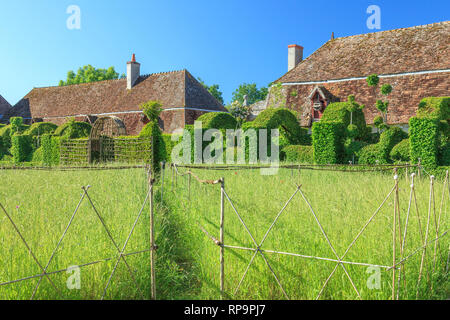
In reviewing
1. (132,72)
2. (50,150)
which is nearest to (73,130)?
(50,150)

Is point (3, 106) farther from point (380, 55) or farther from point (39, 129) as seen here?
point (380, 55)

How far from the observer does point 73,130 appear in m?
27.5

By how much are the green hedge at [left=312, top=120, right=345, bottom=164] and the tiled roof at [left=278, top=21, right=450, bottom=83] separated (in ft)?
26.4

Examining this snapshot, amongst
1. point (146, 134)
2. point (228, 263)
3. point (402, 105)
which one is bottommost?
point (228, 263)

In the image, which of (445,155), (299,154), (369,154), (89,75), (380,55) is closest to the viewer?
(445,155)

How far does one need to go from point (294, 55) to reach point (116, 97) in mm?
16194

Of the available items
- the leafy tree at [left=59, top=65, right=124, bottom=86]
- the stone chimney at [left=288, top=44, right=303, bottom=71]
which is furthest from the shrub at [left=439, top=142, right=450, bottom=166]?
the leafy tree at [left=59, top=65, right=124, bottom=86]

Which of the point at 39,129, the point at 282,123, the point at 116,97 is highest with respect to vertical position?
the point at 116,97

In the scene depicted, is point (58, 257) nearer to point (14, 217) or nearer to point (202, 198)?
point (14, 217)

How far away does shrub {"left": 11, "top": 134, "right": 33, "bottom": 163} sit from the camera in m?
27.9

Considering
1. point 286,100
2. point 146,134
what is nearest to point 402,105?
point 286,100

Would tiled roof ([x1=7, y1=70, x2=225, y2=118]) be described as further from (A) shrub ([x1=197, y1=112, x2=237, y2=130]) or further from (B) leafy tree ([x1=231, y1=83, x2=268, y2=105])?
(B) leafy tree ([x1=231, y1=83, x2=268, y2=105])

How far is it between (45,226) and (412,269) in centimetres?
544
